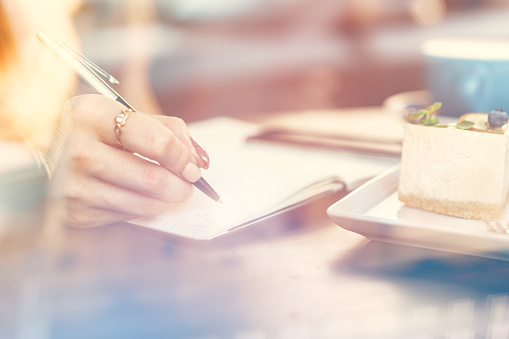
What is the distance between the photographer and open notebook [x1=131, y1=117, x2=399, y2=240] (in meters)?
0.41

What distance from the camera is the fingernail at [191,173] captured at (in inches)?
16.5

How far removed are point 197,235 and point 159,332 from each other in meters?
0.11

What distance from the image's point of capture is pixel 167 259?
37 centimetres

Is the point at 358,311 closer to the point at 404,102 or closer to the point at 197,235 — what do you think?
the point at 197,235

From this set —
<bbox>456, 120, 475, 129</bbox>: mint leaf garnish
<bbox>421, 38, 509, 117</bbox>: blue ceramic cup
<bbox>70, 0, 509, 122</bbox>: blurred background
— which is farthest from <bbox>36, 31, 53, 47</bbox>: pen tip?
<bbox>70, 0, 509, 122</bbox>: blurred background

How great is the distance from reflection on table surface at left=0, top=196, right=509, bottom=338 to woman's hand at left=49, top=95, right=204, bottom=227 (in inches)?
0.8

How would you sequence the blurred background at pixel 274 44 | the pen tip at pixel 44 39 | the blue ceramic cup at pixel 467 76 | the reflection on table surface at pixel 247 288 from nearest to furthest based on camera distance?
the reflection on table surface at pixel 247 288
the pen tip at pixel 44 39
the blue ceramic cup at pixel 467 76
the blurred background at pixel 274 44

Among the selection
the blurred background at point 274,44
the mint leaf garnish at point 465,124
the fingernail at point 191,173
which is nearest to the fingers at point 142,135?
the fingernail at point 191,173

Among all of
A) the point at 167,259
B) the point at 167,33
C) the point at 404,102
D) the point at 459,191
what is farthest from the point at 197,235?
the point at 167,33

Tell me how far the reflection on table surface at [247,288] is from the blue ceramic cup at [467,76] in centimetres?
38

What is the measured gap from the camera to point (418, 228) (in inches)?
14.4

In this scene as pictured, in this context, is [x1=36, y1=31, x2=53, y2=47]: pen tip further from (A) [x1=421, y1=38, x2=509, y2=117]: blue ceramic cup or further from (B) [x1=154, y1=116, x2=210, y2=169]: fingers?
(A) [x1=421, y1=38, x2=509, y2=117]: blue ceramic cup

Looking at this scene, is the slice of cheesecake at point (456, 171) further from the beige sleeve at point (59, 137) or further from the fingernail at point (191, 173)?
the beige sleeve at point (59, 137)

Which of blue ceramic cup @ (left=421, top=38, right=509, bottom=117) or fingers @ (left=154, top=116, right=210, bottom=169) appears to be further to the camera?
blue ceramic cup @ (left=421, top=38, right=509, bottom=117)
